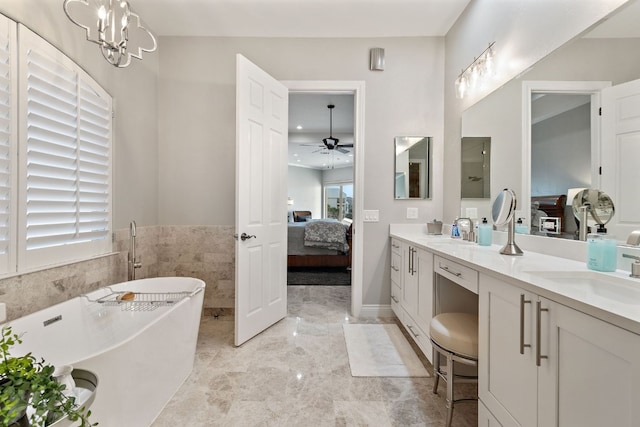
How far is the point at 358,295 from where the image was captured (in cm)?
293

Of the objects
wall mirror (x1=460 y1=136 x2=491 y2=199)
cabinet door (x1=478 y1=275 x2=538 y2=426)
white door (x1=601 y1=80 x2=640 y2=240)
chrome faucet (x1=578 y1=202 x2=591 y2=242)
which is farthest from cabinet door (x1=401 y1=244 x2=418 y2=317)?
white door (x1=601 y1=80 x2=640 y2=240)

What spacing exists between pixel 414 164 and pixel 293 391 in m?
2.33

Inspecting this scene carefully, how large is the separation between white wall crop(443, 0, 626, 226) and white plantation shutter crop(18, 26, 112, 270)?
9.69 ft

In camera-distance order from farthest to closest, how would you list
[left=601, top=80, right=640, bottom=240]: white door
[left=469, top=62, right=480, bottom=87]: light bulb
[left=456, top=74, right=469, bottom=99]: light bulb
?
[left=456, top=74, right=469, bottom=99]: light bulb → [left=469, top=62, right=480, bottom=87]: light bulb → [left=601, top=80, right=640, bottom=240]: white door

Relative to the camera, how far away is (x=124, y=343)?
49.1 inches

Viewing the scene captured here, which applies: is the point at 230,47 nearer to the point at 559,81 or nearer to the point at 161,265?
the point at 161,265

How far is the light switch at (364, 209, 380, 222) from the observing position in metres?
2.94

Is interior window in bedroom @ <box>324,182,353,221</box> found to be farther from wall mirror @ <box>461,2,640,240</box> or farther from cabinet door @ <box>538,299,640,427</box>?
cabinet door @ <box>538,299,640,427</box>

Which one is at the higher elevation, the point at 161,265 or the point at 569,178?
the point at 569,178

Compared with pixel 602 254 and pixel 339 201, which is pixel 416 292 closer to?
pixel 602 254

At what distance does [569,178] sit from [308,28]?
254 cm

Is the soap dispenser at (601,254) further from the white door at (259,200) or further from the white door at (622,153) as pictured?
the white door at (259,200)

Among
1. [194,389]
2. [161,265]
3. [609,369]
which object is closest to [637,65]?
[609,369]

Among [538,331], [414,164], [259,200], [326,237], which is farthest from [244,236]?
[326,237]
